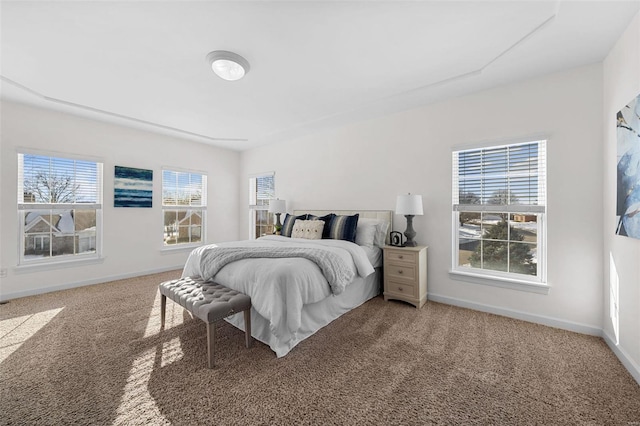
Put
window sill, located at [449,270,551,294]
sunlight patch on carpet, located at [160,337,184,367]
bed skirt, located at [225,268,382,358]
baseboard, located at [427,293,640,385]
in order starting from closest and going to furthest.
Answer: baseboard, located at [427,293,640,385] < sunlight patch on carpet, located at [160,337,184,367] < bed skirt, located at [225,268,382,358] < window sill, located at [449,270,551,294]

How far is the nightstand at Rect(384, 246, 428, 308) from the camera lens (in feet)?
9.99

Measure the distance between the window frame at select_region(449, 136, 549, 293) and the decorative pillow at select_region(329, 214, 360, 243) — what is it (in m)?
1.24

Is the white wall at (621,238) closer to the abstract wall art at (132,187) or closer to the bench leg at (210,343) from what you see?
the bench leg at (210,343)

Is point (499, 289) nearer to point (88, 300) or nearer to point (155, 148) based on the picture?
point (88, 300)

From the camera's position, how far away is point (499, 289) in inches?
112

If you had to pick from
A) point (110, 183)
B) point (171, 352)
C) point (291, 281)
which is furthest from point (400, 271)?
point (110, 183)

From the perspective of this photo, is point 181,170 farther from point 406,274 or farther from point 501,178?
point 501,178

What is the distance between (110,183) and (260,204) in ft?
8.73

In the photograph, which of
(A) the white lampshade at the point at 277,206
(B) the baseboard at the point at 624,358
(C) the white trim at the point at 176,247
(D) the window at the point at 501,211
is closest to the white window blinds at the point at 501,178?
(D) the window at the point at 501,211

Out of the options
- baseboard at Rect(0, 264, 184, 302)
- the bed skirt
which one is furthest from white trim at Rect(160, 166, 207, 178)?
the bed skirt

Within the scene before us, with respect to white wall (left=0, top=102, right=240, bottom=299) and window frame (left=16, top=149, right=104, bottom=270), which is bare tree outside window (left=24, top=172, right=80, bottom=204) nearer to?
window frame (left=16, top=149, right=104, bottom=270)

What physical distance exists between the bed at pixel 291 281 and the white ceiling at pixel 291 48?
187cm

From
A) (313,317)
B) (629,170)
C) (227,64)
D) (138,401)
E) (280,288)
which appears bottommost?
(138,401)

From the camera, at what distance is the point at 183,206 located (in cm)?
511
